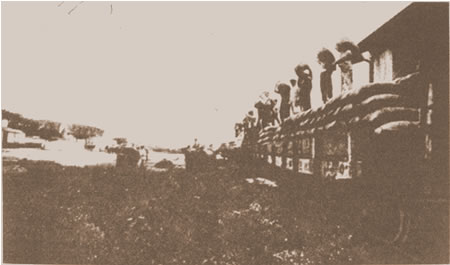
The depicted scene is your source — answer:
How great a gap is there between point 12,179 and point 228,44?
1.35 m

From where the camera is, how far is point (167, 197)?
3.04m

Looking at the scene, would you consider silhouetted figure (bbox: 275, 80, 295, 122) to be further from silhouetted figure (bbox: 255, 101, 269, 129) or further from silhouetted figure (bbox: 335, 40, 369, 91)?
silhouetted figure (bbox: 335, 40, 369, 91)

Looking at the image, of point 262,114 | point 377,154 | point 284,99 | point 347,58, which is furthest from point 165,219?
point 347,58

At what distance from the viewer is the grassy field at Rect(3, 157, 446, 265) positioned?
294 cm

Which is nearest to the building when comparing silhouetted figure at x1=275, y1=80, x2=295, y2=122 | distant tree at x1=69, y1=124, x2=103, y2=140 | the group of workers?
the group of workers

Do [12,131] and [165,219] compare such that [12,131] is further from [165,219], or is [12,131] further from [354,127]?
[354,127]

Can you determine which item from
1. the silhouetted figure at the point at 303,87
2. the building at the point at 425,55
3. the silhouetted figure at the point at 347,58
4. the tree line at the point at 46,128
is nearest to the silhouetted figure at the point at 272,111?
the silhouetted figure at the point at 303,87

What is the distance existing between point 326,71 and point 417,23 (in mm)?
515

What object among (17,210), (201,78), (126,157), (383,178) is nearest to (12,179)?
(17,210)

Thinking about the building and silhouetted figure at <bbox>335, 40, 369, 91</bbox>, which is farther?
silhouetted figure at <bbox>335, 40, 369, 91</bbox>

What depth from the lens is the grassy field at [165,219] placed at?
2.94m

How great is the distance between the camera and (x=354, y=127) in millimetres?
2646

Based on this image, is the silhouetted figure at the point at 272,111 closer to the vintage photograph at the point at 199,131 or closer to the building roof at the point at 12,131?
the vintage photograph at the point at 199,131

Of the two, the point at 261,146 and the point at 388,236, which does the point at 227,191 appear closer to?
the point at 261,146
